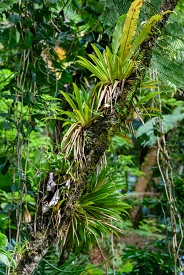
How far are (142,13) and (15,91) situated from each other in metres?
0.65

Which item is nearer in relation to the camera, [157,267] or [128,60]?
[128,60]

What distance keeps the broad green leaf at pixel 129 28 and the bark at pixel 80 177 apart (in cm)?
6

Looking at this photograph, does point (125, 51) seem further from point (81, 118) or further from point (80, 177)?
point (80, 177)

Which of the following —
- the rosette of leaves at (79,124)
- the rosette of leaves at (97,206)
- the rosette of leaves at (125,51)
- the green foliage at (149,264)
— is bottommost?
the green foliage at (149,264)

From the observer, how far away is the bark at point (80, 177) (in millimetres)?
1106

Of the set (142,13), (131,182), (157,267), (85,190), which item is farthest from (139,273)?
(131,182)

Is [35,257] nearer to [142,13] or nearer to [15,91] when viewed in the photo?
[15,91]

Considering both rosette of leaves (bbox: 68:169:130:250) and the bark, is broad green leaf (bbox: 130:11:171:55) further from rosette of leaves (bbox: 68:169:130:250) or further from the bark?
rosette of leaves (bbox: 68:169:130:250)

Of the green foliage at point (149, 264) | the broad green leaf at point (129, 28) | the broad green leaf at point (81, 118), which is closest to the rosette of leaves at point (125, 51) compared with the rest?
the broad green leaf at point (129, 28)

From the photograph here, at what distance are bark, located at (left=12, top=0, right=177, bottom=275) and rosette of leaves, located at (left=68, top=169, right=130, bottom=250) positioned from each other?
0.04 metres

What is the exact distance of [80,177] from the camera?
113 centimetres

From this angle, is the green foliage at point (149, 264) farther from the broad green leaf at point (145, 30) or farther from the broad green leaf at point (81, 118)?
the broad green leaf at point (145, 30)

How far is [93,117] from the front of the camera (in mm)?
1135

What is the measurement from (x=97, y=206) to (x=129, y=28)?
0.57m
